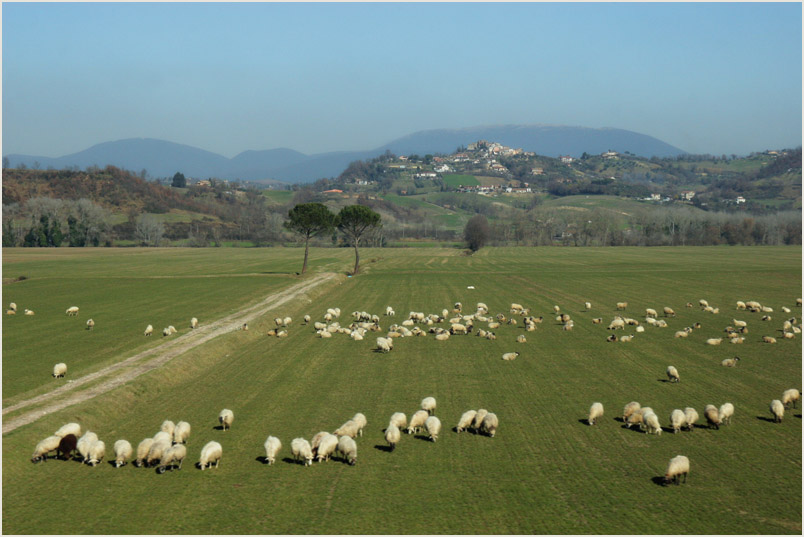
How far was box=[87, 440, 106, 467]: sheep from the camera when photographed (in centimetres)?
1641

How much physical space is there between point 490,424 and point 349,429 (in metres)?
4.09

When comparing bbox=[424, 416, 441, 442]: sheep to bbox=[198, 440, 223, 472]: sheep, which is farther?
bbox=[424, 416, 441, 442]: sheep

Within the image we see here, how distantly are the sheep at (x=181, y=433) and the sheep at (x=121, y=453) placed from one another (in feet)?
4.60

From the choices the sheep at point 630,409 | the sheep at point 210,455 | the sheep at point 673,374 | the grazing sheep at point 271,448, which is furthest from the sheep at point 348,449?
the sheep at point 673,374

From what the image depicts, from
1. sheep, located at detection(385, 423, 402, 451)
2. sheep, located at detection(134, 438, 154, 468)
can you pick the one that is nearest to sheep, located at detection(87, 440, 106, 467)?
sheep, located at detection(134, 438, 154, 468)

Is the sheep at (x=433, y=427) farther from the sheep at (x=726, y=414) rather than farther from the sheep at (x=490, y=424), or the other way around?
the sheep at (x=726, y=414)

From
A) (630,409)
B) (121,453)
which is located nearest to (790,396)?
(630,409)

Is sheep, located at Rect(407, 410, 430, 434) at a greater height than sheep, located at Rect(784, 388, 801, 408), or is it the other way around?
sheep, located at Rect(784, 388, 801, 408)

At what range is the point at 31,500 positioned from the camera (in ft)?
47.0

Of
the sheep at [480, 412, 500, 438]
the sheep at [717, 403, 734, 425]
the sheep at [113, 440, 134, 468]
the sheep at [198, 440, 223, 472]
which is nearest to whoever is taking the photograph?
the sheep at [198, 440, 223, 472]

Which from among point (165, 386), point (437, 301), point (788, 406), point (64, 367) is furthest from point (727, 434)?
point (437, 301)

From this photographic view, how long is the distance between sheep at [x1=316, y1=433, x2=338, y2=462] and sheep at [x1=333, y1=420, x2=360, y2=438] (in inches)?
32.6

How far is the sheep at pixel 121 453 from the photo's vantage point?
16.2 m

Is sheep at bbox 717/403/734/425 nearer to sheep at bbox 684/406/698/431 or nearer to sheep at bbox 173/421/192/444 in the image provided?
sheep at bbox 684/406/698/431
